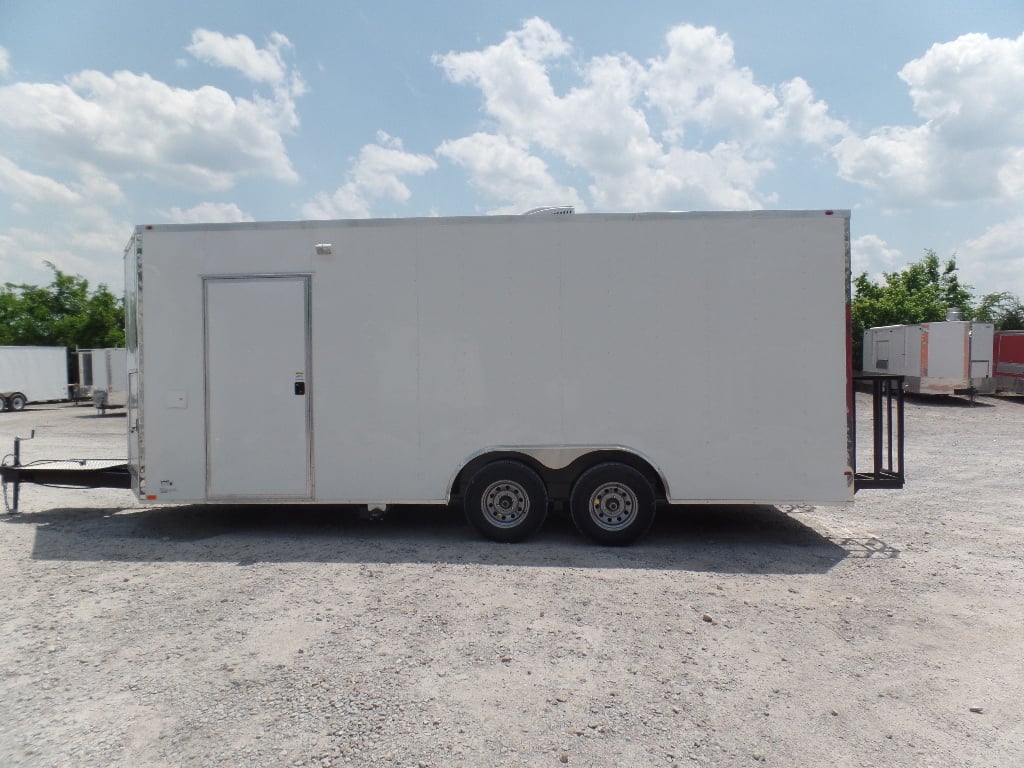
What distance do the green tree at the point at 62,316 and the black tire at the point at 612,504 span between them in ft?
127

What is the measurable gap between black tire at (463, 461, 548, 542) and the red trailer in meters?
23.3

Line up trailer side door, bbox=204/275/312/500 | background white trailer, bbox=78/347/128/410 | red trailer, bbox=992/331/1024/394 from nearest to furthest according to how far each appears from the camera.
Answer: trailer side door, bbox=204/275/312/500
background white trailer, bbox=78/347/128/410
red trailer, bbox=992/331/1024/394

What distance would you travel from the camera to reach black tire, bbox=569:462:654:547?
6.18m

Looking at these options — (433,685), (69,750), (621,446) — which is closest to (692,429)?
(621,446)

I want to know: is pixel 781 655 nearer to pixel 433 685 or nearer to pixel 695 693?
pixel 695 693

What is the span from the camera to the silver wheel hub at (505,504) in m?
6.31

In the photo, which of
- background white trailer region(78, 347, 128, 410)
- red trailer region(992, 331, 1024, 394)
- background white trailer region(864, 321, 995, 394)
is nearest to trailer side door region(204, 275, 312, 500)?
background white trailer region(78, 347, 128, 410)

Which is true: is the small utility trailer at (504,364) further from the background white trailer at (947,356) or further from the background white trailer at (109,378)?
the background white trailer at (109,378)

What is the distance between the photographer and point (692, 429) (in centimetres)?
613

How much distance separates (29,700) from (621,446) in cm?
455

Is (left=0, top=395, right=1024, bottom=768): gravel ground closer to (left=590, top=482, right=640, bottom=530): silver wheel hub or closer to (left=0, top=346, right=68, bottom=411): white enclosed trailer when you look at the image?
(left=590, top=482, right=640, bottom=530): silver wheel hub

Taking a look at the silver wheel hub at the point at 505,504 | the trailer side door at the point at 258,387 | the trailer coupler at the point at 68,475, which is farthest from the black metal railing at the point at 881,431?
the trailer coupler at the point at 68,475

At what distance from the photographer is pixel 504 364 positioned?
245 inches

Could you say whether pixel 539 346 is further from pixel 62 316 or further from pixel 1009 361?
pixel 62 316
